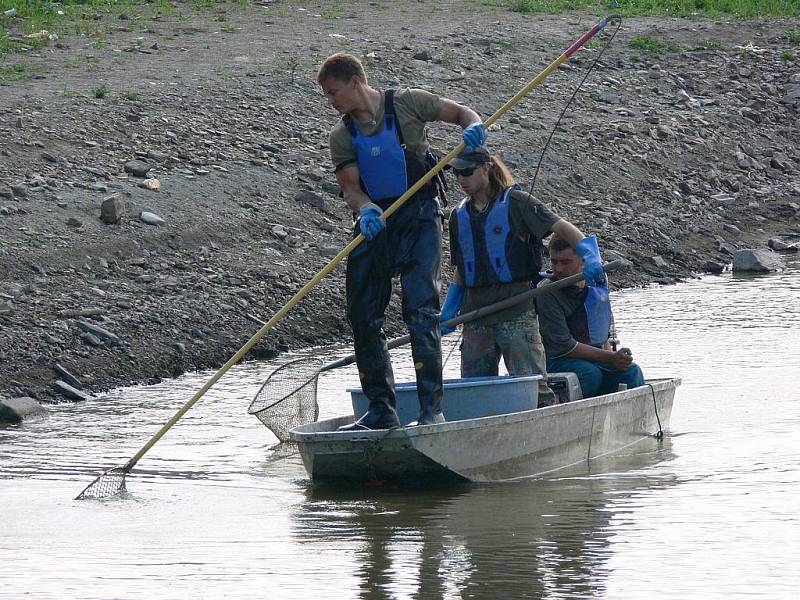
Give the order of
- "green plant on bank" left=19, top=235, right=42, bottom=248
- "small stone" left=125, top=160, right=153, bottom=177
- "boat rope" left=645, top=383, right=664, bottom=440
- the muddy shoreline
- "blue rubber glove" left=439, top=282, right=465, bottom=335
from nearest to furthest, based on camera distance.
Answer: "blue rubber glove" left=439, top=282, right=465, bottom=335, "boat rope" left=645, top=383, right=664, bottom=440, the muddy shoreline, "green plant on bank" left=19, top=235, right=42, bottom=248, "small stone" left=125, top=160, right=153, bottom=177

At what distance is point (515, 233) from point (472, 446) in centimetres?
112

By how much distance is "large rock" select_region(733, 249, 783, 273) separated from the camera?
612 inches

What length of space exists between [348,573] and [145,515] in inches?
57.3

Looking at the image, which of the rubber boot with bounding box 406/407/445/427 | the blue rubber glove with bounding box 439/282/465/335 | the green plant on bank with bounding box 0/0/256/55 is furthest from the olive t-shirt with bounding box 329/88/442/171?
the green plant on bank with bounding box 0/0/256/55

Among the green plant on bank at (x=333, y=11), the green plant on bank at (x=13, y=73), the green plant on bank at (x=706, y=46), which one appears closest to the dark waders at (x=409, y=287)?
the green plant on bank at (x=13, y=73)

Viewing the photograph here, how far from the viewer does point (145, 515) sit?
734 cm

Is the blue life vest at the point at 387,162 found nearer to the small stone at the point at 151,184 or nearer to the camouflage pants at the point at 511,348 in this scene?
the camouflage pants at the point at 511,348

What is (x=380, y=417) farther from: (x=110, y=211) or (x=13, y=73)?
(x=13, y=73)

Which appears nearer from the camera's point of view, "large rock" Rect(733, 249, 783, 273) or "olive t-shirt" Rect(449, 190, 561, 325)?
"olive t-shirt" Rect(449, 190, 561, 325)

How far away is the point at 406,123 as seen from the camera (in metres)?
7.40

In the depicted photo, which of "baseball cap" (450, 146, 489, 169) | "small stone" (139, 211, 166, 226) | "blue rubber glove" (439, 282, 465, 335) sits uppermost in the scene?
"baseball cap" (450, 146, 489, 169)

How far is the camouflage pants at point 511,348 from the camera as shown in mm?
8180

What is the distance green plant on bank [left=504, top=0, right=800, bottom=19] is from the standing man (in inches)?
650

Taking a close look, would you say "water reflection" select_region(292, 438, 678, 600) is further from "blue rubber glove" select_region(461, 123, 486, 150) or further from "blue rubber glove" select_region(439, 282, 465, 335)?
"blue rubber glove" select_region(461, 123, 486, 150)
